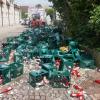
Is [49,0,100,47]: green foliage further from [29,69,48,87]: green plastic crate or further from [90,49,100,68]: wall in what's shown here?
[29,69,48,87]: green plastic crate

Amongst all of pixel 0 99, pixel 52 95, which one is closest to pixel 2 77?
pixel 0 99

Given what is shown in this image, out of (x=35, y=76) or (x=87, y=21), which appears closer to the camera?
(x=35, y=76)

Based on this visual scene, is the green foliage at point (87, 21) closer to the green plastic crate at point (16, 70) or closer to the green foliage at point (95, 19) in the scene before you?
the green foliage at point (95, 19)

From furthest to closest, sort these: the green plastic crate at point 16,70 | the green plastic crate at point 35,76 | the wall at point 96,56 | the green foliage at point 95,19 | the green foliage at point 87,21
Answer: the green foliage at point 87,21, the wall at point 96,56, the green foliage at point 95,19, the green plastic crate at point 16,70, the green plastic crate at point 35,76

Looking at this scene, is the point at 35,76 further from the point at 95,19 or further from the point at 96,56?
the point at 95,19

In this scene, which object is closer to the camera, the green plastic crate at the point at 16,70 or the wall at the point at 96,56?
the green plastic crate at the point at 16,70

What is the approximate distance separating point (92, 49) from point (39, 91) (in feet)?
16.5

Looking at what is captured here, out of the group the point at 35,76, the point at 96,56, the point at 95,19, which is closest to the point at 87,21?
the point at 95,19

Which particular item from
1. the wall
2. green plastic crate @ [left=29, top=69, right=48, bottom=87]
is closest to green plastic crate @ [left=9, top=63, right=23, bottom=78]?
green plastic crate @ [left=29, top=69, right=48, bottom=87]

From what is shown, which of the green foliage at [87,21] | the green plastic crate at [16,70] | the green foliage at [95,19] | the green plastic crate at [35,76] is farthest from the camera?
the green foliage at [87,21]

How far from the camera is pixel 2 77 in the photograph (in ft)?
30.8

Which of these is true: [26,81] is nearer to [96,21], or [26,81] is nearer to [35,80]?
[35,80]

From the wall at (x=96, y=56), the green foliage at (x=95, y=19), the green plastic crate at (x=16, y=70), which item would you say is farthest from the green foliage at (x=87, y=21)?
the green plastic crate at (x=16, y=70)

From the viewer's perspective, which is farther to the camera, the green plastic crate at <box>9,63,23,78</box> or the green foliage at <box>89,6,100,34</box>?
the green foliage at <box>89,6,100,34</box>
